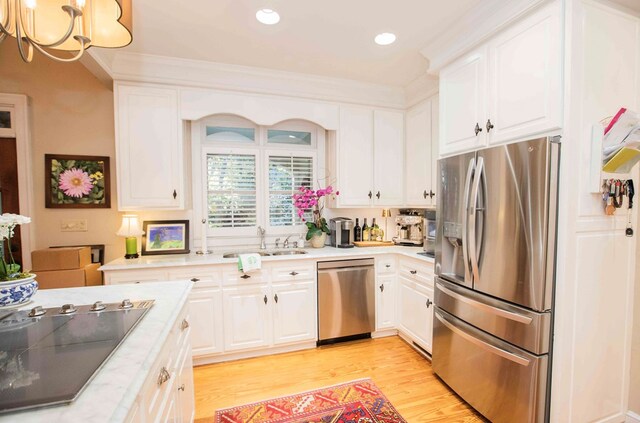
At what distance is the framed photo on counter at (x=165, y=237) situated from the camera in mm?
2770

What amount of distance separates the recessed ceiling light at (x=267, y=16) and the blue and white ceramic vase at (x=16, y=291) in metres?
1.98

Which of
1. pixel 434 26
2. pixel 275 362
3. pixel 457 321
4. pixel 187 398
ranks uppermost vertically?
pixel 434 26

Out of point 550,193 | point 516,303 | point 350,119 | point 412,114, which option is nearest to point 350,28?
point 350,119

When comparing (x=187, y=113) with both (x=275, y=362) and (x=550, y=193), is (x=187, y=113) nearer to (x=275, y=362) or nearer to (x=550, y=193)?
(x=275, y=362)

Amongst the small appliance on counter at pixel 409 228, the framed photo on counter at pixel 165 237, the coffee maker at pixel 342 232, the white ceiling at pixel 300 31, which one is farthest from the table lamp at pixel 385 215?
the framed photo on counter at pixel 165 237

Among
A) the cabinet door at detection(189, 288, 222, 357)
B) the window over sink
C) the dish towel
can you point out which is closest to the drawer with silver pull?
the window over sink

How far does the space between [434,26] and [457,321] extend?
213cm

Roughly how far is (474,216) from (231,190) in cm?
233

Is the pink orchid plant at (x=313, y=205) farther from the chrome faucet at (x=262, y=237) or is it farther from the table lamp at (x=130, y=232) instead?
the table lamp at (x=130, y=232)

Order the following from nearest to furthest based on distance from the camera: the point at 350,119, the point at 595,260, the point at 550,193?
the point at 550,193, the point at 595,260, the point at 350,119

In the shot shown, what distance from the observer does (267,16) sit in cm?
198

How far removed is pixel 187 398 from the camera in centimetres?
158

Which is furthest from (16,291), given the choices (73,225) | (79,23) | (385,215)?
(385,215)

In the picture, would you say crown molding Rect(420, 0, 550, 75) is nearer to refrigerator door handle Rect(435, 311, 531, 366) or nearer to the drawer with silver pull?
the drawer with silver pull
